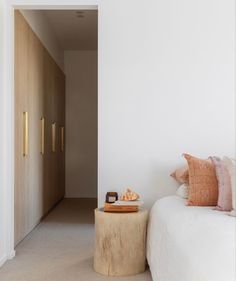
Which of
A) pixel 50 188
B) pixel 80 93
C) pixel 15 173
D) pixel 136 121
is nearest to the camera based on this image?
pixel 136 121

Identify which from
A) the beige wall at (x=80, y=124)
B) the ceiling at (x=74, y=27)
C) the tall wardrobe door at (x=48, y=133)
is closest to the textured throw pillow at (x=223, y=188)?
the tall wardrobe door at (x=48, y=133)

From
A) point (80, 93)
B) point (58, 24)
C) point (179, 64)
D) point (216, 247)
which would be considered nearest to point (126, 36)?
point (179, 64)

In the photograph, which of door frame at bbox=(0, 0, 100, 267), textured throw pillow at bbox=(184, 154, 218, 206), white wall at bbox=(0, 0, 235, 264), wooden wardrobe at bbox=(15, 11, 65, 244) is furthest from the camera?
wooden wardrobe at bbox=(15, 11, 65, 244)

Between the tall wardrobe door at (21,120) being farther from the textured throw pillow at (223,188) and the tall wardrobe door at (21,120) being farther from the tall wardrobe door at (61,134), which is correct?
the tall wardrobe door at (61,134)

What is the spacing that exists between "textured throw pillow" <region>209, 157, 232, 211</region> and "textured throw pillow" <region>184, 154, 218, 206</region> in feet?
0.33

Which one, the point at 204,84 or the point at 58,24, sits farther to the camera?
the point at 58,24

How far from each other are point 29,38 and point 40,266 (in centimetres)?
234

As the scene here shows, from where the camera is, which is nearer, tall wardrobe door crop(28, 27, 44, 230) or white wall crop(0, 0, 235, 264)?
white wall crop(0, 0, 235, 264)

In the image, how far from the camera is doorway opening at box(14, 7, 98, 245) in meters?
4.30

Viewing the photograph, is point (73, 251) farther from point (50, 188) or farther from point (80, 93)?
point (80, 93)

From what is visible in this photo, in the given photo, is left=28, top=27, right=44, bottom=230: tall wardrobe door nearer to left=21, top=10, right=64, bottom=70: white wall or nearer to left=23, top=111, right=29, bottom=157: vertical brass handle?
left=21, top=10, right=64, bottom=70: white wall

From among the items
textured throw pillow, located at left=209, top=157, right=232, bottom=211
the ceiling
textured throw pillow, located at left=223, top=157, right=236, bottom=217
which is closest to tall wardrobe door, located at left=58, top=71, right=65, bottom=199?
the ceiling

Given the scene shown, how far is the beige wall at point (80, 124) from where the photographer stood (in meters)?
7.97

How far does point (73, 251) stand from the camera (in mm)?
4020
